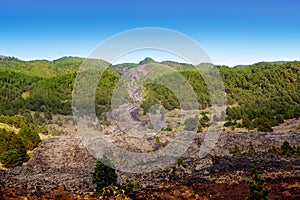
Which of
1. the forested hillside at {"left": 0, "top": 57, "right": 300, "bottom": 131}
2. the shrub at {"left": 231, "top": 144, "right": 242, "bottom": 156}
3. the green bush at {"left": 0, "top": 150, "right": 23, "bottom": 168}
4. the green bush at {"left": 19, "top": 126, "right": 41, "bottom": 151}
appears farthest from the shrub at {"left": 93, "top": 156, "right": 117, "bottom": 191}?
the forested hillside at {"left": 0, "top": 57, "right": 300, "bottom": 131}

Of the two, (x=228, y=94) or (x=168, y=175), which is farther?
(x=228, y=94)

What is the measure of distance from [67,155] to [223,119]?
145ft

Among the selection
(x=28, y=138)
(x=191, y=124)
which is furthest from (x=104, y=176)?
(x=191, y=124)

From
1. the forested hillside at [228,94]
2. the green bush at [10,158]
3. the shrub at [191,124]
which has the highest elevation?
the forested hillside at [228,94]

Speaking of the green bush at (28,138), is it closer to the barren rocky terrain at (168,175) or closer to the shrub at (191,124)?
the barren rocky terrain at (168,175)

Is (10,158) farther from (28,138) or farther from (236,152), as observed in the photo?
(236,152)

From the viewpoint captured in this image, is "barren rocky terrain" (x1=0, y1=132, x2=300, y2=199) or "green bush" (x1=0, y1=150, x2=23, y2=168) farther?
"green bush" (x1=0, y1=150, x2=23, y2=168)

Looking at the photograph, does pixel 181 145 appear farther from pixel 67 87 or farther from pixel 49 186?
pixel 67 87

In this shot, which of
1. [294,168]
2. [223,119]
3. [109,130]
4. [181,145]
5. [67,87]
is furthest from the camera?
[67,87]

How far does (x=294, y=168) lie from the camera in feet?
108

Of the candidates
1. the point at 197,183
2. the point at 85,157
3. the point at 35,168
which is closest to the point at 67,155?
the point at 85,157

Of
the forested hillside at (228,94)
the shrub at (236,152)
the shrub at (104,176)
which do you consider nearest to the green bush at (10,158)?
the shrub at (104,176)

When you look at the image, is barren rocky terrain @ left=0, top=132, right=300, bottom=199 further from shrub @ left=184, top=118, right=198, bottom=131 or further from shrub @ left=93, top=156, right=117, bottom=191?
shrub @ left=184, top=118, right=198, bottom=131

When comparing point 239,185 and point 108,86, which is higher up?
point 108,86
